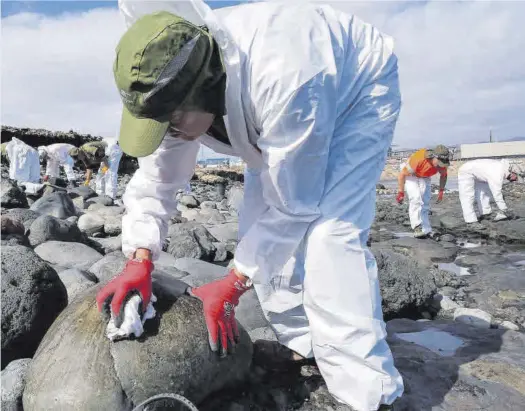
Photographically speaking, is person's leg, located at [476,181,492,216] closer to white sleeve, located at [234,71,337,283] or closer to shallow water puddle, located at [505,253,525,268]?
shallow water puddle, located at [505,253,525,268]

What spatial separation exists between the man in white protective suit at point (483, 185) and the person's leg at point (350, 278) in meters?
8.79

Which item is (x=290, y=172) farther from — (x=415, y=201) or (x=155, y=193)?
(x=415, y=201)

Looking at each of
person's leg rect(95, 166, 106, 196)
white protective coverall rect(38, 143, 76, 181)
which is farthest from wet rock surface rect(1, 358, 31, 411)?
white protective coverall rect(38, 143, 76, 181)

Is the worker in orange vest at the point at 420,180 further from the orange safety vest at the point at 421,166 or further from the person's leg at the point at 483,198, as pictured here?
the person's leg at the point at 483,198

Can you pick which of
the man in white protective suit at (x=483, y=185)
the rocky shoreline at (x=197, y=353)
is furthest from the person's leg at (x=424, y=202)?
the rocky shoreline at (x=197, y=353)

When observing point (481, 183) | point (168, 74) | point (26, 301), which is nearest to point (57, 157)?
point (481, 183)

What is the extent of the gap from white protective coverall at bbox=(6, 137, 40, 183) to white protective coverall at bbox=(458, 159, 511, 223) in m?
11.3

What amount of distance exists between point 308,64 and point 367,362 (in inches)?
46.6

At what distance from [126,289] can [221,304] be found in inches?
15.7

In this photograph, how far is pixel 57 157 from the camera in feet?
54.7

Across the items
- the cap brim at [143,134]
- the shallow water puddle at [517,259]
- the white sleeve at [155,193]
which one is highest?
the cap brim at [143,134]

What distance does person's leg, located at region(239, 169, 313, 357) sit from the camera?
264cm

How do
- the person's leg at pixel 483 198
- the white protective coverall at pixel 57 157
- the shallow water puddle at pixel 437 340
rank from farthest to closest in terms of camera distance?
1. the white protective coverall at pixel 57 157
2. the person's leg at pixel 483 198
3. the shallow water puddle at pixel 437 340

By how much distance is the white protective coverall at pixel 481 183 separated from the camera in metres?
10.5
